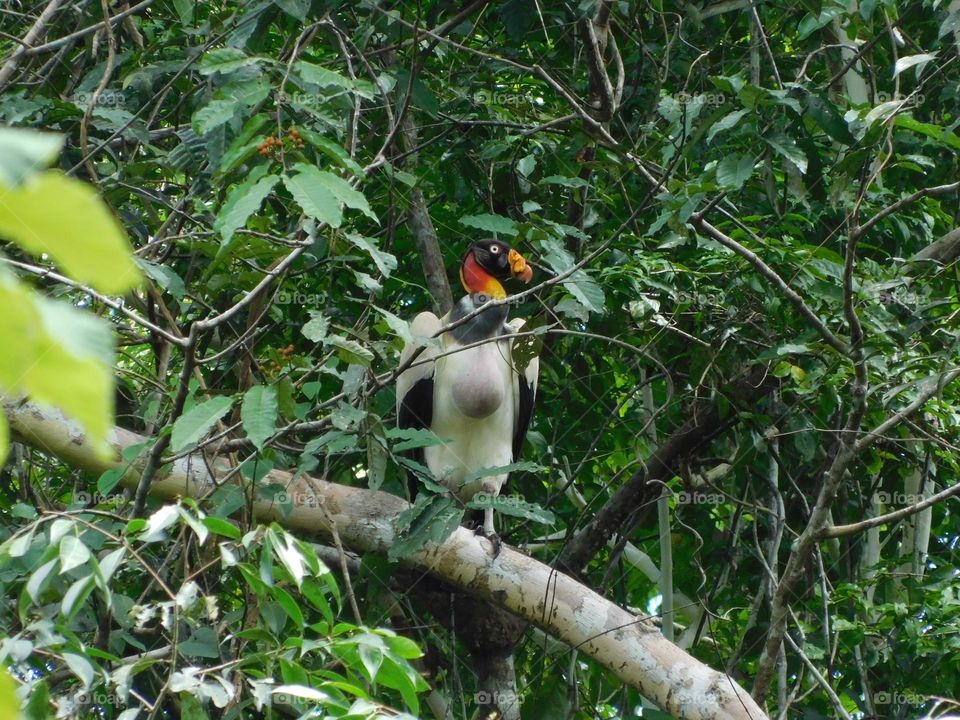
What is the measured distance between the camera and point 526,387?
5391 mm

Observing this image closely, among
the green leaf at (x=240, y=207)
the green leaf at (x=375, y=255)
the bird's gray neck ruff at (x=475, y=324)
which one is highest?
the green leaf at (x=240, y=207)

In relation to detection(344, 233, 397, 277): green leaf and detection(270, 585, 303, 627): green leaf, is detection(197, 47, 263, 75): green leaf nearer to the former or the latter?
detection(344, 233, 397, 277): green leaf

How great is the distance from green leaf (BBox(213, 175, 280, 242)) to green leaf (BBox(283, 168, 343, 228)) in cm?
6

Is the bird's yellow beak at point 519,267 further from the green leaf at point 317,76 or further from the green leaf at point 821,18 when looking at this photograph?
the green leaf at point 317,76

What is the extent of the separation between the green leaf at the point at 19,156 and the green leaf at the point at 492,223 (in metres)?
3.74

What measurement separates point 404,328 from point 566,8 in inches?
107

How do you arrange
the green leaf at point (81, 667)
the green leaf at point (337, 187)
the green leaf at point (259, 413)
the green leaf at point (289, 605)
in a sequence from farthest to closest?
the green leaf at point (259, 413)
the green leaf at point (337, 187)
the green leaf at point (289, 605)
the green leaf at point (81, 667)

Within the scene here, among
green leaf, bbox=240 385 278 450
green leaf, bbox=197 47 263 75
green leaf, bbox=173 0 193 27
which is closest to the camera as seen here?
green leaf, bbox=240 385 278 450

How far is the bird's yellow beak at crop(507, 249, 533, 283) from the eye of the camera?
5.34m

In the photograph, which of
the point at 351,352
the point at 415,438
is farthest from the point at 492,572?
the point at 351,352

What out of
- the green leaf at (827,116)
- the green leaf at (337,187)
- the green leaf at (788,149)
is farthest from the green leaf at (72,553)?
the green leaf at (827,116)

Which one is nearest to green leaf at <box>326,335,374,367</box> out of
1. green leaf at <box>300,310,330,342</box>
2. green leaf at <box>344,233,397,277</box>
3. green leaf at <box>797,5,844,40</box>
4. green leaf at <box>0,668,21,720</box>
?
green leaf at <box>300,310,330,342</box>

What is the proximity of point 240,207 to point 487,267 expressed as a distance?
288 centimetres

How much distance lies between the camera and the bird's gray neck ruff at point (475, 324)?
5090 millimetres
